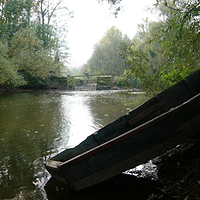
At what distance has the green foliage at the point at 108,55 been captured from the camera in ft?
183

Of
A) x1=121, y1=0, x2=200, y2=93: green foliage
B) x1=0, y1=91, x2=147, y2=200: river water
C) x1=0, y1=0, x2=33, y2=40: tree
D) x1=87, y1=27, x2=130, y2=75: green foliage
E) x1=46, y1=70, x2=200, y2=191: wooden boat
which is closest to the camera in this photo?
x1=46, y1=70, x2=200, y2=191: wooden boat

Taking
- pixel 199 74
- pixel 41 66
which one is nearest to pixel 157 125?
pixel 199 74

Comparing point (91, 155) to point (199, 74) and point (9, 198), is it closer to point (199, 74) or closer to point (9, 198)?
point (9, 198)

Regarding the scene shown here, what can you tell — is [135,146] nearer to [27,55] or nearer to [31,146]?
[31,146]

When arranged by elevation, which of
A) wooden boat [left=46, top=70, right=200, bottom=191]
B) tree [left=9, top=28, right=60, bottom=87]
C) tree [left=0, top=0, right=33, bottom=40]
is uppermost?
tree [left=0, top=0, right=33, bottom=40]

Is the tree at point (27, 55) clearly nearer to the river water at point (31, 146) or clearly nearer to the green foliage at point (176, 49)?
the river water at point (31, 146)

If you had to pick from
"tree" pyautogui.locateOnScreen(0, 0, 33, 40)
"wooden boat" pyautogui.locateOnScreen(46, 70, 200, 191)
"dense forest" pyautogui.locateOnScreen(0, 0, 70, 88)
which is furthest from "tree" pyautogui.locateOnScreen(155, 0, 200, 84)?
"tree" pyautogui.locateOnScreen(0, 0, 33, 40)

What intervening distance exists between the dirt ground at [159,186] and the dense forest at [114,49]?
1.90 m

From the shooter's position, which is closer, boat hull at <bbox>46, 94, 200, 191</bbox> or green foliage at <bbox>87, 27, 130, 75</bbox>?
boat hull at <bbox>46, 94, 200, 191</bbox>

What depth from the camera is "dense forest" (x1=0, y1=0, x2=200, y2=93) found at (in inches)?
167

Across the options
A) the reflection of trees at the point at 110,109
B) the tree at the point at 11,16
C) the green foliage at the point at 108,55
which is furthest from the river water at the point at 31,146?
the green foliage at the point at 108,55

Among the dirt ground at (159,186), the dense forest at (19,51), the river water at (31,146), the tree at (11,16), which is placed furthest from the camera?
the tree at (11,16)

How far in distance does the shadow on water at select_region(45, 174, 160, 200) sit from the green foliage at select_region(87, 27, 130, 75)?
2063 inches

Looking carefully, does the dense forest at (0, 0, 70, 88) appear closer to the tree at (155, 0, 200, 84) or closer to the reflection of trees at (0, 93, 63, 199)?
the reflection of trees at (0, 93, 63, 199)
